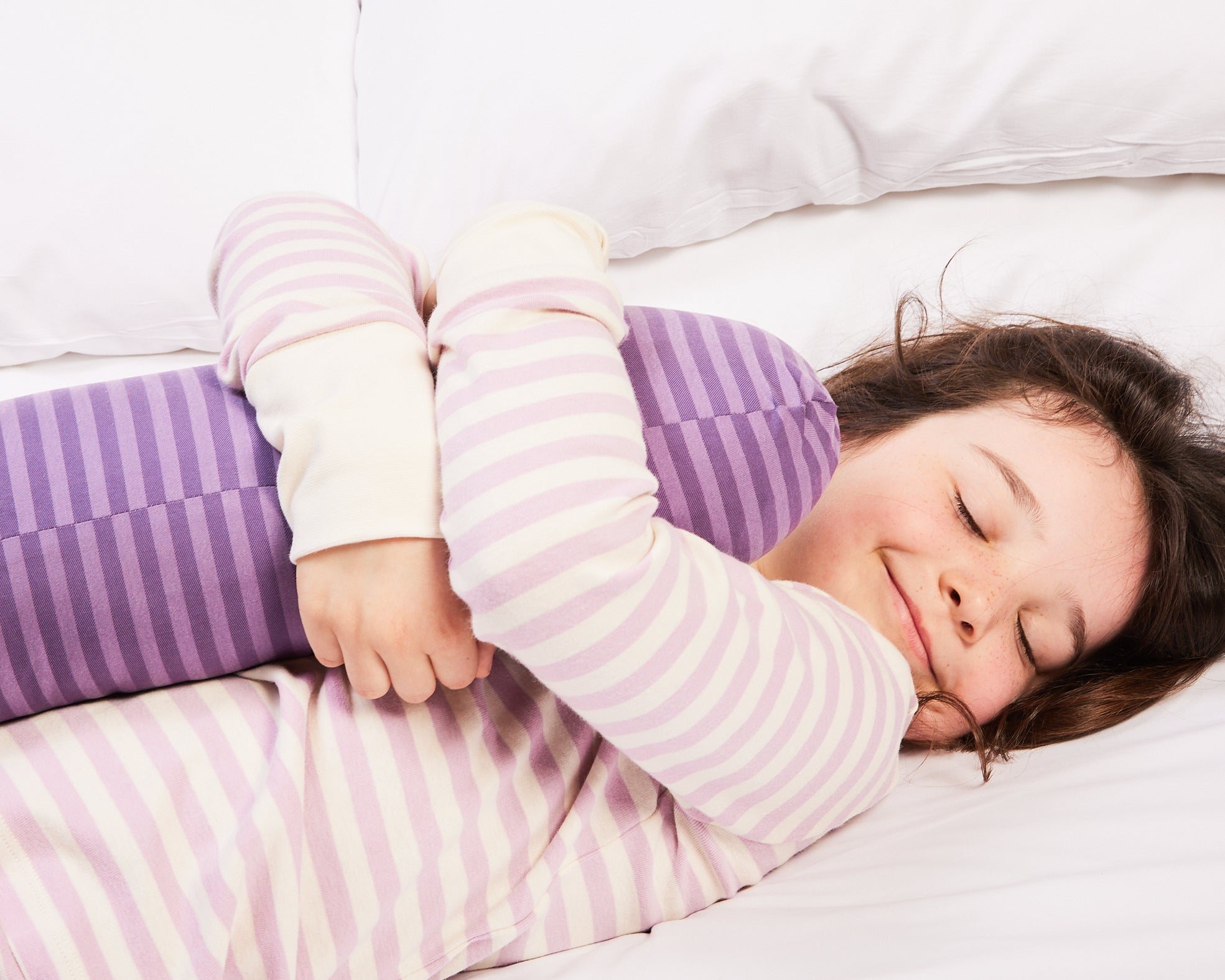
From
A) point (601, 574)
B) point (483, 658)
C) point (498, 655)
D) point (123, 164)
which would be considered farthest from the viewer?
point (123, 164)

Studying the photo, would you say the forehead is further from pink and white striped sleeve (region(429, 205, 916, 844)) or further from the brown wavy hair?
pink and white striped sleeve (region(429, 205, 916, 844))

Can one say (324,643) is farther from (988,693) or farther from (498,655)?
(988,693)

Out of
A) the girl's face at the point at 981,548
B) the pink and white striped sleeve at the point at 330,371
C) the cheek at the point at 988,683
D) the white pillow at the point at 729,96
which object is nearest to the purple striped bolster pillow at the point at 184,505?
the pink and white striped sleeve at the point at 330,371

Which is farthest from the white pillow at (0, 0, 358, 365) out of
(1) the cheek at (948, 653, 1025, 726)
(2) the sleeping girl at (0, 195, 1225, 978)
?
(1) the cheek at (948, 653, 1025, 726)

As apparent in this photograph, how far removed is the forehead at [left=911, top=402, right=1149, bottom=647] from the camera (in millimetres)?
837

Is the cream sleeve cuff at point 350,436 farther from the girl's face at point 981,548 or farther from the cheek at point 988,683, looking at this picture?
the cheek at point 988,683

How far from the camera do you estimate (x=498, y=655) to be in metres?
0.75

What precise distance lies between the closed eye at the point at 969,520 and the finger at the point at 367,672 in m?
0.51

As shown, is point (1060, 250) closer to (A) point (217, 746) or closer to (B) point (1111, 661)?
(B) point (1111, 661)

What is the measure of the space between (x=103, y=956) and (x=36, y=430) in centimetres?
35

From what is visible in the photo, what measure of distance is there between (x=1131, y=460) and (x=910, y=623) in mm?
Answer: 281

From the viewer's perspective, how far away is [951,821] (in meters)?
0.77

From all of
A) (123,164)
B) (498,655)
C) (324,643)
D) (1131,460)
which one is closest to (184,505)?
(324,643)

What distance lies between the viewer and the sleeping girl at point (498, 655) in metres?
0.56
